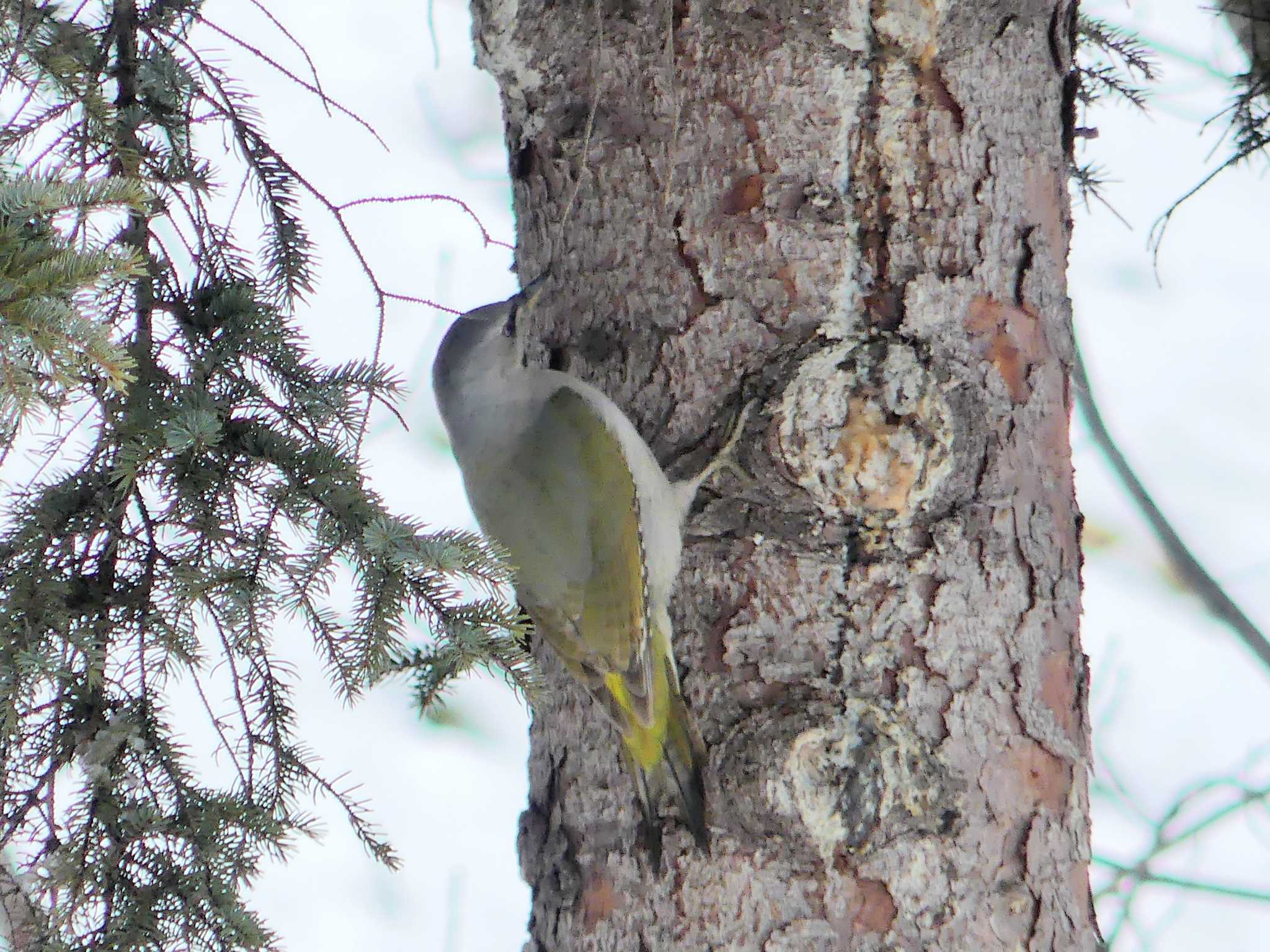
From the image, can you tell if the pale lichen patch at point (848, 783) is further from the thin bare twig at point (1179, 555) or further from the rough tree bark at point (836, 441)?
the thin bare twig at point (1179, 555)

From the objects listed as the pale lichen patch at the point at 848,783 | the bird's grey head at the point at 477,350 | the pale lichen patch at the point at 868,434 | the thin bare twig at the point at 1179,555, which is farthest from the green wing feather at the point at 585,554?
the thin bare twig at the point at 1179,555

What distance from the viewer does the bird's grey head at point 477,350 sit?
2377 mm

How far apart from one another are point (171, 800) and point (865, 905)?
102 cm

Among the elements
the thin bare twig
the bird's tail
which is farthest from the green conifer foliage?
the thin bare twig

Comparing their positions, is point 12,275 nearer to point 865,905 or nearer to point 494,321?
point 494,321

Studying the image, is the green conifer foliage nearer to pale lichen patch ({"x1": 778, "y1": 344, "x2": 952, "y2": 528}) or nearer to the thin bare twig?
pale lichen patch ({"x1": 778, "y1": 344, "x2": 952, "y2": 528})

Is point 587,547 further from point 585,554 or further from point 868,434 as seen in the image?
point 868,434

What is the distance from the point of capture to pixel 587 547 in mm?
2330

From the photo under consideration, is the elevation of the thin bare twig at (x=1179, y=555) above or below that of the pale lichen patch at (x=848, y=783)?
above

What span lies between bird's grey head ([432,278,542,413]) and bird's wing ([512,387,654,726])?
0.57 ft

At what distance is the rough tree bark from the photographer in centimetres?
178

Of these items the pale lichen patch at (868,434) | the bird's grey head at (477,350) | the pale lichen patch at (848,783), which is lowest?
the pale lichen patch at (848,783)

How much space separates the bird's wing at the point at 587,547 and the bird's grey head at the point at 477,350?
17cm

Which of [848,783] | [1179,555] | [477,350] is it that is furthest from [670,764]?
[1179,555]
